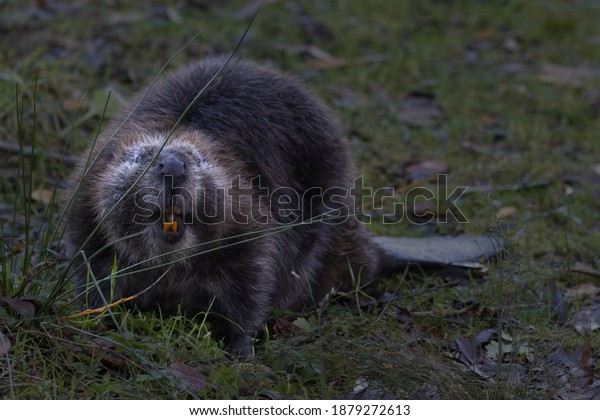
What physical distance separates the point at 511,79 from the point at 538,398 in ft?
14.0

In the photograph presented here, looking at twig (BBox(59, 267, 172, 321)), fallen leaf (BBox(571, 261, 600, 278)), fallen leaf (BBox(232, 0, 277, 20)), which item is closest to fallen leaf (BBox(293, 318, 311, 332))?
twig (BBox(59, 267, 172, 321))

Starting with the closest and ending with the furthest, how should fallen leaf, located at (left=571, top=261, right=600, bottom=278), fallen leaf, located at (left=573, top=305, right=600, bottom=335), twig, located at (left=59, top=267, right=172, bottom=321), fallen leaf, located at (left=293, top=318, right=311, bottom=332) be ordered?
twig, located at (left=59, top=267, right=172, bottom=321) < fallen leaf, located at (left=293, top=318, right=311, bottom=332) < fallen leaf, located at (left=573, top=305, right=600, bottom=335) < fallen leaf, located at (left=571, top=261, right=600, bottom=278)

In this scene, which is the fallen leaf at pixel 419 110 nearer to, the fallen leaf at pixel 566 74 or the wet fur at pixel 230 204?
the fallen leaf at pixel 566 74

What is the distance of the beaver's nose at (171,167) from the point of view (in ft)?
9.89

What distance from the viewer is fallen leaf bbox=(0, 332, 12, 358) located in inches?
108

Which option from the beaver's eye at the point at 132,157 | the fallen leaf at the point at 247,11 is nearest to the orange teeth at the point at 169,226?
the beaver's eye at the point at 132,157

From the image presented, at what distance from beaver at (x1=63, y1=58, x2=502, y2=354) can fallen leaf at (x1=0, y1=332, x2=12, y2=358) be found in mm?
291

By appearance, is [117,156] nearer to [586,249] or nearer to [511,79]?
[586,249]

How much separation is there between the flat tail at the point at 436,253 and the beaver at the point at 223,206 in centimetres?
1

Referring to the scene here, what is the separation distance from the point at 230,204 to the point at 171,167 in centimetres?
34

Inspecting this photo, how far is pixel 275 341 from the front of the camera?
3.18 metres

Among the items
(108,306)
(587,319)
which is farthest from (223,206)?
(587,319)

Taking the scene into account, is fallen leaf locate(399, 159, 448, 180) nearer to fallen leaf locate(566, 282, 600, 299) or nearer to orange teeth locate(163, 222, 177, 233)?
fallen leaf locate(566, 282, 600, 299)

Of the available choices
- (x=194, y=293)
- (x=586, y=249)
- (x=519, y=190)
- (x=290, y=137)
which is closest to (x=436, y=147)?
(x=519, y=190)
